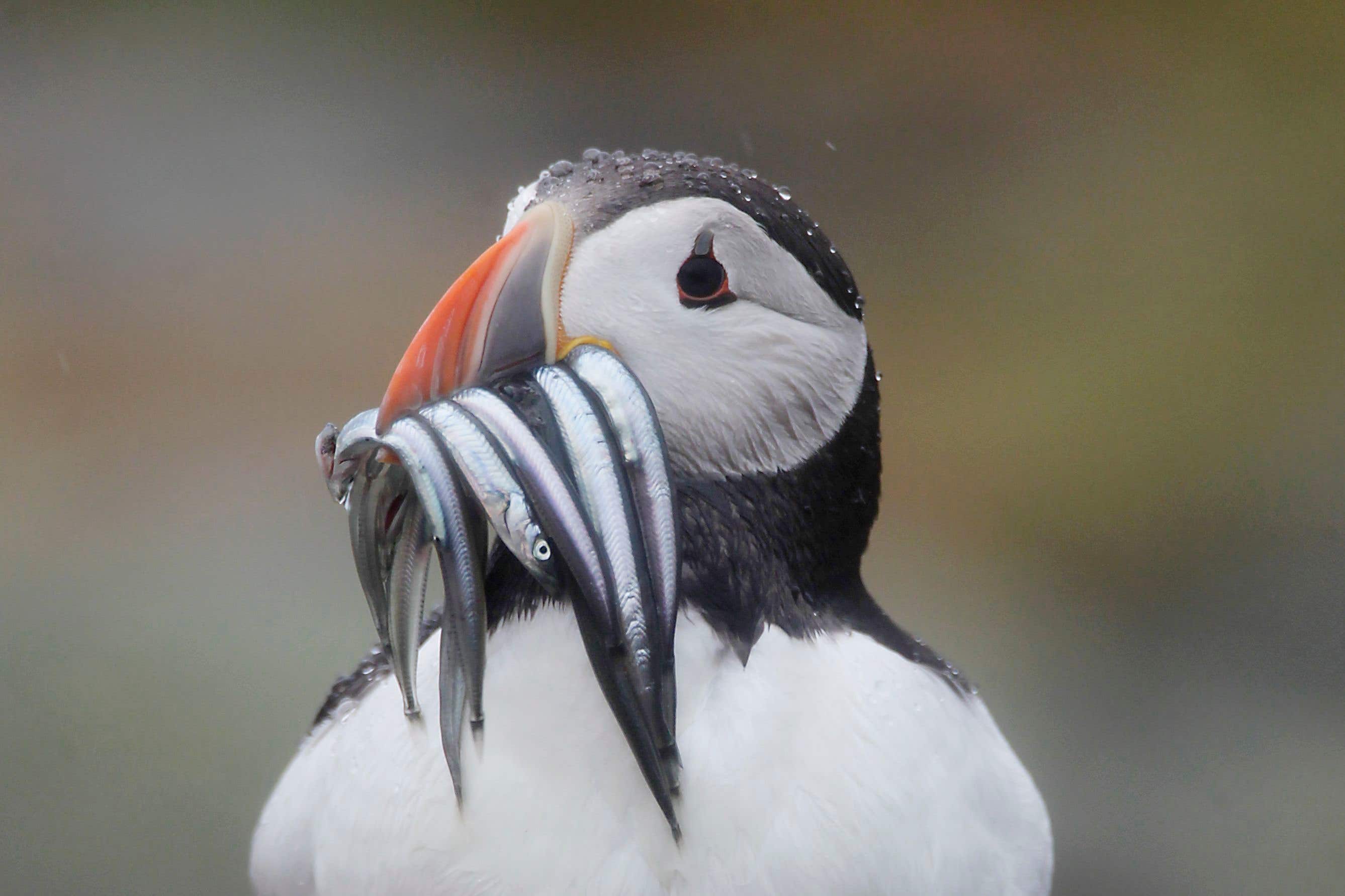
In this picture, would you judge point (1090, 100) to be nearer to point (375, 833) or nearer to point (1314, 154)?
point (1314, 154)

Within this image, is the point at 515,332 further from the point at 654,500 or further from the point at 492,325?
the point at 654,500

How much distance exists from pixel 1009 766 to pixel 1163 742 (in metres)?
1.10

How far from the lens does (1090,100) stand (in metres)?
2.18

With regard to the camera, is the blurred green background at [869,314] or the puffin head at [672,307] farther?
the blurred green background at [869,314]

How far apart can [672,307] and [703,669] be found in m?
0.23

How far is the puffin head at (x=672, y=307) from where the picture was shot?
65 centimetres

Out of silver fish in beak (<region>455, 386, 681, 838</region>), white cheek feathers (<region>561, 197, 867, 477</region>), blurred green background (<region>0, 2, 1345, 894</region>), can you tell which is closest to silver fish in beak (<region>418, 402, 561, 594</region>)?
silver fish in beak (<region>455, 386, 681, 838</region>)

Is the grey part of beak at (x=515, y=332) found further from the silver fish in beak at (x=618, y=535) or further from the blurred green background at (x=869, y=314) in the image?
the blurred green background at (x=869, y=314)

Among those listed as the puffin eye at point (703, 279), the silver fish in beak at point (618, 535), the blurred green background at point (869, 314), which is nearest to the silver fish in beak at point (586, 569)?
the silver fish in beak at point (618, 535)

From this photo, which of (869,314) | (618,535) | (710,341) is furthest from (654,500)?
(869,314)

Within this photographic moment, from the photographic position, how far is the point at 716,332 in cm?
68

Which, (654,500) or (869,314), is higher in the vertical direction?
(654,500)

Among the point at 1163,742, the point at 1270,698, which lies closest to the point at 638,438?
the point at 1163,742

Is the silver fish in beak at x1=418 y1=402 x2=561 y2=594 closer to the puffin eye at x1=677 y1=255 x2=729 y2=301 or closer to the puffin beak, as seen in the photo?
the puffin beak
